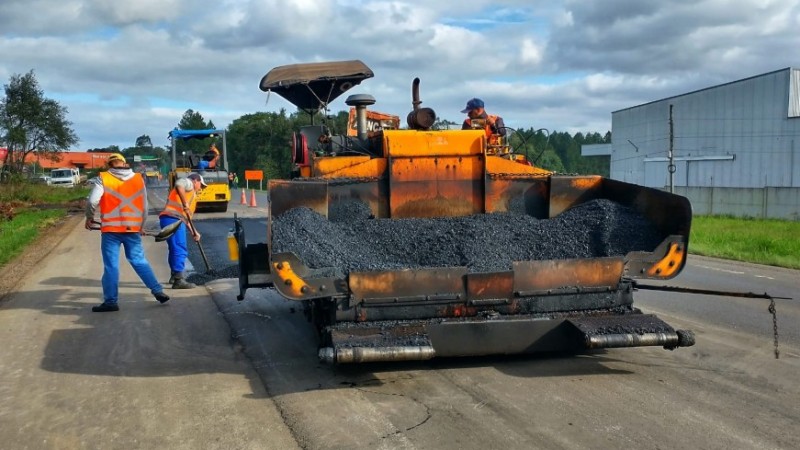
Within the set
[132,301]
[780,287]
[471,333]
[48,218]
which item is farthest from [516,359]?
[48,218]

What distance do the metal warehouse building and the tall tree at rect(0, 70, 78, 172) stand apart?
31.7 m

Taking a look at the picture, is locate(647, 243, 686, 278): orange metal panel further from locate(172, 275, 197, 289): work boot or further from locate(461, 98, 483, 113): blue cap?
locate(172, 275, 197, 289): work boot

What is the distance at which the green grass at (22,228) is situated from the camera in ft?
44.2

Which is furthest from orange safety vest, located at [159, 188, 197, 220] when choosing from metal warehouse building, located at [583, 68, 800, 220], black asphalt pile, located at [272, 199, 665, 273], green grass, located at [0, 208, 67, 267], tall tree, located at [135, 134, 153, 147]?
tall tree, located at [135, 134, 153, 147]

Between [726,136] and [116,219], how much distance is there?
39.8m

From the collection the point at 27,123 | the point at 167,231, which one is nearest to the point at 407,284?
the point at 167,231

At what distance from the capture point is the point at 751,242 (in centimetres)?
1611

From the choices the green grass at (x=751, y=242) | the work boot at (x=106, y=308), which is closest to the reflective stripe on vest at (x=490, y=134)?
the work boot at (x=106, y=308)

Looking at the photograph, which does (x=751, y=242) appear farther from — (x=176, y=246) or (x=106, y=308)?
(x=106, y=308)

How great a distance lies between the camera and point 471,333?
16.0ft

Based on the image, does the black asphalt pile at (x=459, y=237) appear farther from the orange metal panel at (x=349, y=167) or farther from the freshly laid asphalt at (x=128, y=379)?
the freshly laid asphalt at (x=128, y=379)

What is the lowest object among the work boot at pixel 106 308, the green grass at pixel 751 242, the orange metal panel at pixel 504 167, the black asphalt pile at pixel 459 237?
the green grass at pixel 751 242

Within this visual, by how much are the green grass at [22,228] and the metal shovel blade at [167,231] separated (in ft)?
15.3

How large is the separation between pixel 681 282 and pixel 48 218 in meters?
18.2
